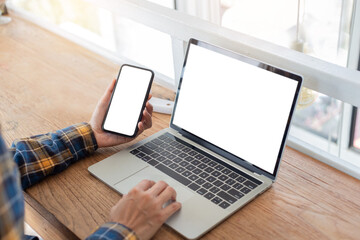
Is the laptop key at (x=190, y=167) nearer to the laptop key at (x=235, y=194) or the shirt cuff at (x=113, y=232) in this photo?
the laptop key at (x=235, y=194)

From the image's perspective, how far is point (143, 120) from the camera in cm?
107

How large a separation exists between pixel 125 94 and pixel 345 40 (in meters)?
1.49

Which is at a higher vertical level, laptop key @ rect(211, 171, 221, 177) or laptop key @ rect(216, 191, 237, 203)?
laptop key @ rect(211, 171, 221, 177)

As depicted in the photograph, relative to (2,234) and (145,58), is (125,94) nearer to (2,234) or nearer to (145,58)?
(2,234)

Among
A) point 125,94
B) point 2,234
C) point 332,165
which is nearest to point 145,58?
point 125,94

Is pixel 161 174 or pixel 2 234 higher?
pixel 2 234

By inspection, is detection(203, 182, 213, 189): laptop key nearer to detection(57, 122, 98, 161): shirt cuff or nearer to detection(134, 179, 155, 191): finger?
detection(134, 179, 155, 191): finger

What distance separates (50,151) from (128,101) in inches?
8.1

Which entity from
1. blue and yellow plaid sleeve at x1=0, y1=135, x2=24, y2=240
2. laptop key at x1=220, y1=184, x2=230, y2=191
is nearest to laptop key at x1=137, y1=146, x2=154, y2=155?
laptop key at x1=220, y1=184, x2=230, y2=191

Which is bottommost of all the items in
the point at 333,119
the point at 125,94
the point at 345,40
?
the point at 333,119

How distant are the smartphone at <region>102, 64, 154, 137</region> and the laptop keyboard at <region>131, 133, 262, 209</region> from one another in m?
0.06

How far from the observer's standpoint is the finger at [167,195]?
845mm

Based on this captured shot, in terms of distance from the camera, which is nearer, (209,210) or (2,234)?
(2,234)

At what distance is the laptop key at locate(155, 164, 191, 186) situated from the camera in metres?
0.93
